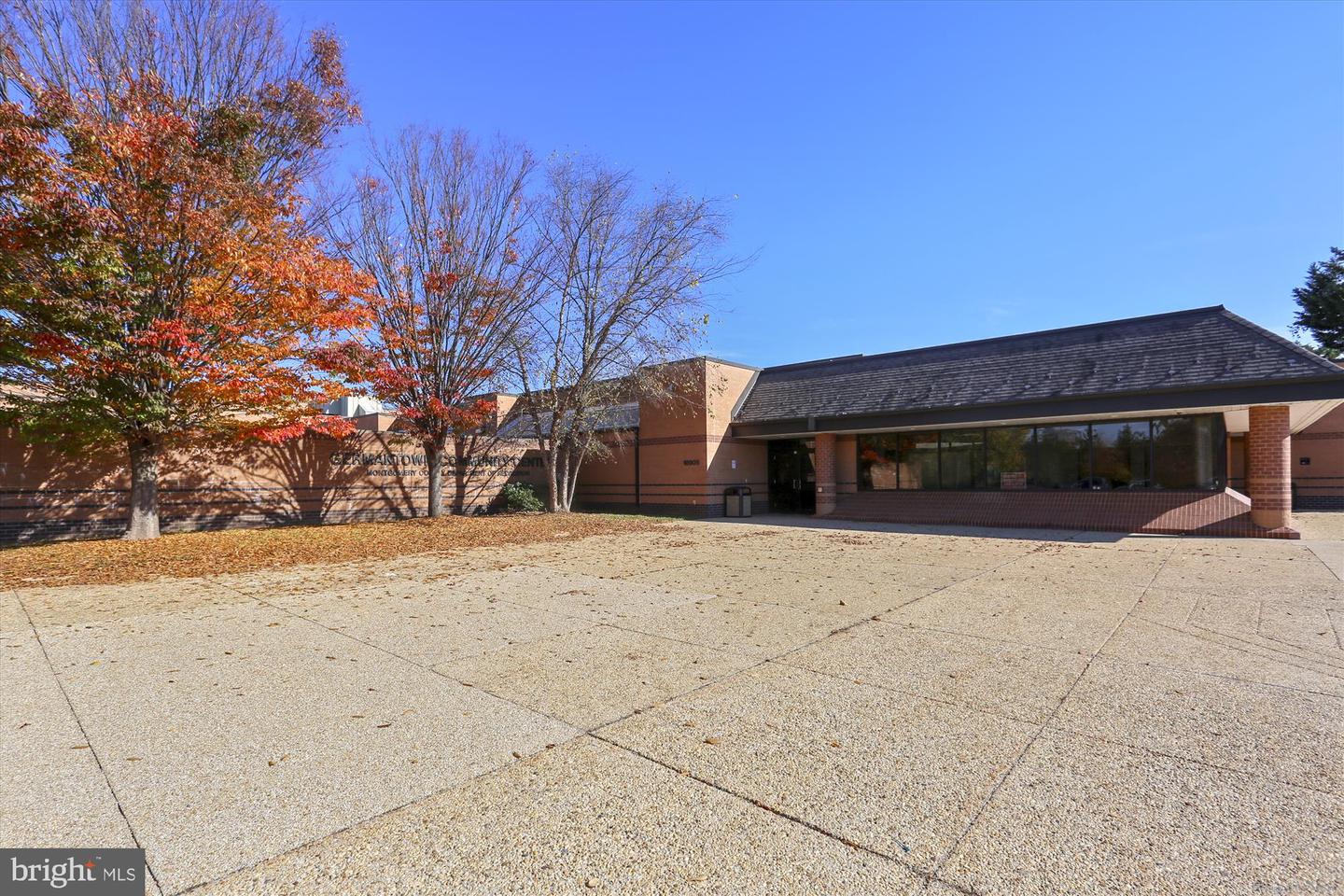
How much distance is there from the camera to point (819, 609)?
24.7 feet

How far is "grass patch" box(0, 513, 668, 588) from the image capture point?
33.8 ft

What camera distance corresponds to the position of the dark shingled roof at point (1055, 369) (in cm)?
1519

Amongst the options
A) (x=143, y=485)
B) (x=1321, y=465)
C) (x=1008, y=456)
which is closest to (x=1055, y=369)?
(x=1008, y=456)

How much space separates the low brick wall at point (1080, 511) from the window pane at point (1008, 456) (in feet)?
1.33

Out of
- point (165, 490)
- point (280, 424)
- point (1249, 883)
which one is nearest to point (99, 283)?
point (280, 424)

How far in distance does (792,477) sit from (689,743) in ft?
71.9

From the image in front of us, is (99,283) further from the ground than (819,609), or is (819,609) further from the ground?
(99,283)

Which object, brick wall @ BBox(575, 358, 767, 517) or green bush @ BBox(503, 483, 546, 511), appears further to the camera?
brick wall @ BBox(575, 358, 767, 517)

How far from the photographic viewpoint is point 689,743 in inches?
153

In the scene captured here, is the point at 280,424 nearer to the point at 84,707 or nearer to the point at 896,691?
the point at 84,707

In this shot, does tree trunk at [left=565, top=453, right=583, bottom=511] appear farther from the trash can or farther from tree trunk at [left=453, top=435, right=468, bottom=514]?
the trash can

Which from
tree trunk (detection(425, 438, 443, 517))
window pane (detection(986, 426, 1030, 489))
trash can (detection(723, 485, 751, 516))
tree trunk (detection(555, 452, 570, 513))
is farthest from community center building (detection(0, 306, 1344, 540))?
tree trunk (detection(555, 452, 570, 513))

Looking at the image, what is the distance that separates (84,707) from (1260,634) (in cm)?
990

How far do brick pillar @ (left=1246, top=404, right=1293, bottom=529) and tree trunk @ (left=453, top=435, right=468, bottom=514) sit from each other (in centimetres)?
2256
